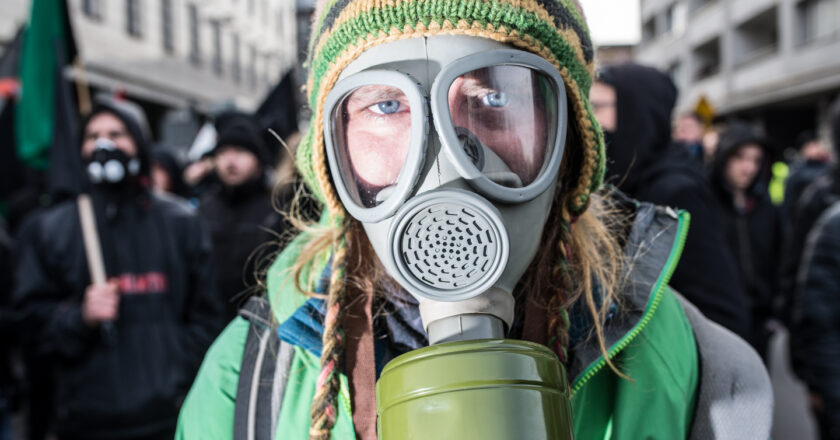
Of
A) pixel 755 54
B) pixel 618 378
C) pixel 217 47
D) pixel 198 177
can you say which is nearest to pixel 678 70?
pixel 755 54

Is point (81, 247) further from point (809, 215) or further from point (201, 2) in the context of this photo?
point (201, 2)

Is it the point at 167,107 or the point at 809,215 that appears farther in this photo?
the point at 167,107

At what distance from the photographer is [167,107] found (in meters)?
21.6

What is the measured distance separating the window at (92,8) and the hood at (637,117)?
53.2ft

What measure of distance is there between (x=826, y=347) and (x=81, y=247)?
12.1ft

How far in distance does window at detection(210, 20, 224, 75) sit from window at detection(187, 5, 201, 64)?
167 centimetres

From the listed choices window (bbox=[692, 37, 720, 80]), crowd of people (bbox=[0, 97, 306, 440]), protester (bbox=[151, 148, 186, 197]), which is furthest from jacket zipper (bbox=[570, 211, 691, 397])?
window (bbox=[692, 37, 720, 80])

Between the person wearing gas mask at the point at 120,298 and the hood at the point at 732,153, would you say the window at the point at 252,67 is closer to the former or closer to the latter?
the hood at the point at 732,153

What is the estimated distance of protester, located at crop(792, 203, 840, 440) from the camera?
10.2ft

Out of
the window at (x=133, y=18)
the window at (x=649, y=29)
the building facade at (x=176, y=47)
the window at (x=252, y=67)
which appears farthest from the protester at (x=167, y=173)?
the window at (x=649, y=29)

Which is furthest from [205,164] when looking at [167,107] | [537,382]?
[167,107]

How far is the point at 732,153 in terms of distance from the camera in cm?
520

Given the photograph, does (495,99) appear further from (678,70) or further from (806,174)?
(678,70)

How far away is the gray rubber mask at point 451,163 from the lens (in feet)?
4.03
